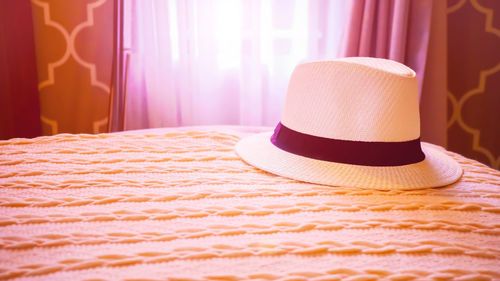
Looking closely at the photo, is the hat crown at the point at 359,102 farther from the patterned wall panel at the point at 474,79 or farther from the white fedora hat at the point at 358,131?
the patterned wall panel at the point at 474,79

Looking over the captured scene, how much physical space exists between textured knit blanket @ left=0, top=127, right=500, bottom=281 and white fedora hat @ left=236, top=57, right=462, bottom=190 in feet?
Result: 0.12

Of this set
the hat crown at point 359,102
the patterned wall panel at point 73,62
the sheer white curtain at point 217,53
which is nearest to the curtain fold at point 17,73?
the patterned wall panel at point 73,62

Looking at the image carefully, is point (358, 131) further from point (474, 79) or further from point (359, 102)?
point (474, 79)

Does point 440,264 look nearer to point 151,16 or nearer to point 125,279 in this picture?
point 125,279

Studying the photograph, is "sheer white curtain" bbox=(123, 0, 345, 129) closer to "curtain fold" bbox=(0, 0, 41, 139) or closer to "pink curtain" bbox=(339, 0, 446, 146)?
"pink curtain" bbox=(339, 0, 446, 146)

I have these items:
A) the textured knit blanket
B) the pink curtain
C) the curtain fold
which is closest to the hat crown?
the textured knit blanket

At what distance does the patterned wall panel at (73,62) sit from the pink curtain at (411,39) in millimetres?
1132

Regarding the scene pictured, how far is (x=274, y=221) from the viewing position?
1.98ft

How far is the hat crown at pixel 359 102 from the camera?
0.76 m

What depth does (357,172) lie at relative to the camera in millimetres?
767

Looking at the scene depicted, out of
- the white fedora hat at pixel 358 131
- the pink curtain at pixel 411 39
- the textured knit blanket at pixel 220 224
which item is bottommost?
the textured knit blanket at pixel 220 224

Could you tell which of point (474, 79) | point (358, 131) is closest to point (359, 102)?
point (358, 131)

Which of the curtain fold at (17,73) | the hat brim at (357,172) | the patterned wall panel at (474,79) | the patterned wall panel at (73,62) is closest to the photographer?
the hat brim at (357,172)

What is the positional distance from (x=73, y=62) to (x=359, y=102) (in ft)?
4.82
